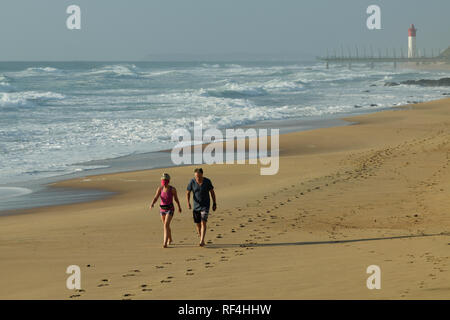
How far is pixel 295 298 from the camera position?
6730 millimetres

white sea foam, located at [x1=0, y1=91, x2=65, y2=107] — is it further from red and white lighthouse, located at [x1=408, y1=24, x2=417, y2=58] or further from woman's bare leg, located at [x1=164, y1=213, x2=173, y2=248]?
red and white lighthouse, located at [x1=408, y1=24, x2=417, y2=58]

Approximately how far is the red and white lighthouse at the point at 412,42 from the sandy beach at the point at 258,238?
157 metres

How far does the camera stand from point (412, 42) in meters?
167

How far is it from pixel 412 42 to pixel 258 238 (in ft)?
549

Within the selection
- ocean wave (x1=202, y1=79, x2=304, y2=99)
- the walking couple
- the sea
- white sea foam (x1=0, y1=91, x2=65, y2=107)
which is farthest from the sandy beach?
ocean wave (x1=202, y1=79, x2=304, y2=99)

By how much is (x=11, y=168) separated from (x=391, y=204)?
11390 mm

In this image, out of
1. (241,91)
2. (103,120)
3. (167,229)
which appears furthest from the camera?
(241,91)

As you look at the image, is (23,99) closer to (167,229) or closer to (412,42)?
(167,229)

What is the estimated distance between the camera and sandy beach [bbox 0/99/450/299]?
738 centimetres

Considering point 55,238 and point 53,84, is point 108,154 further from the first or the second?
point 53,84

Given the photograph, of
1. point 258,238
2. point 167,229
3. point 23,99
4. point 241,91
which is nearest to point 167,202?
point 167,229

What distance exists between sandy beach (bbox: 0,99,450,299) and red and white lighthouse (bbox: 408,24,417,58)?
15683 centimetres

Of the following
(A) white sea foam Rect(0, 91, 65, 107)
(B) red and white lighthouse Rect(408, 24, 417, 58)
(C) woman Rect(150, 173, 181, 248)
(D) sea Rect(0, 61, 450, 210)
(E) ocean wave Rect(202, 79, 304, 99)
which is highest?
(B) red and white lighthouse Rect(408, 24, 417, 58)

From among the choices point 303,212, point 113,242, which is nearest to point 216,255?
point 113,242
